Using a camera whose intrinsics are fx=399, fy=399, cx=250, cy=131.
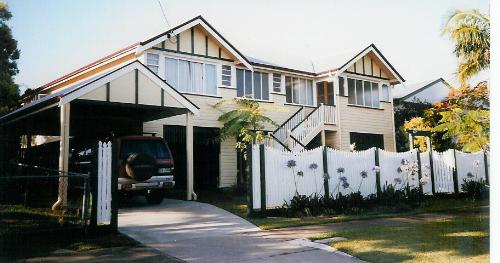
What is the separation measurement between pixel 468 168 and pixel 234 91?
9.75 meters

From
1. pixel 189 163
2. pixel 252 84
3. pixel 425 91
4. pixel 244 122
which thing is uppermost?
pixel 425 91

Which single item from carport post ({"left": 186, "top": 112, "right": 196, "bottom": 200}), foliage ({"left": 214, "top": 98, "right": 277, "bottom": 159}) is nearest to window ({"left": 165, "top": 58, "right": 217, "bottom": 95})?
foliage ({"left": 214, "top": 98, "right": 277, "bottom": 159})

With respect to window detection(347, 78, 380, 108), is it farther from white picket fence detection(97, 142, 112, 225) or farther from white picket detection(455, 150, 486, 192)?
white picket fence detection(97, 142, 112, 225)

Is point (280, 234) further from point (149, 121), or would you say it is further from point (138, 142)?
point (149, 121)

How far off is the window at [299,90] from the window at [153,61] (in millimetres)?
7101

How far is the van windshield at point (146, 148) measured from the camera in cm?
1034

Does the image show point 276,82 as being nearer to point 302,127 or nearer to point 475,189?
point 302,127

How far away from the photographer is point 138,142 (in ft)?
34.7

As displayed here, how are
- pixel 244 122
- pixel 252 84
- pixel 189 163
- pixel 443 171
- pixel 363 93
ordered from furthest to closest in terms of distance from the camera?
pixel 363 93
pixel 252 84
pixel 244 122
pixel 443 171
pixel 189 163

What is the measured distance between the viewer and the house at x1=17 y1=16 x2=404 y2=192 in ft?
50.4

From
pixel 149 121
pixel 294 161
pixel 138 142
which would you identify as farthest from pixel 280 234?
pixel 149 121

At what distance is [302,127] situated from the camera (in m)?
18.1

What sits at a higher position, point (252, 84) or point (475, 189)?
point (252, 84)

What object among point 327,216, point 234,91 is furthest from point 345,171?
point 234,91
